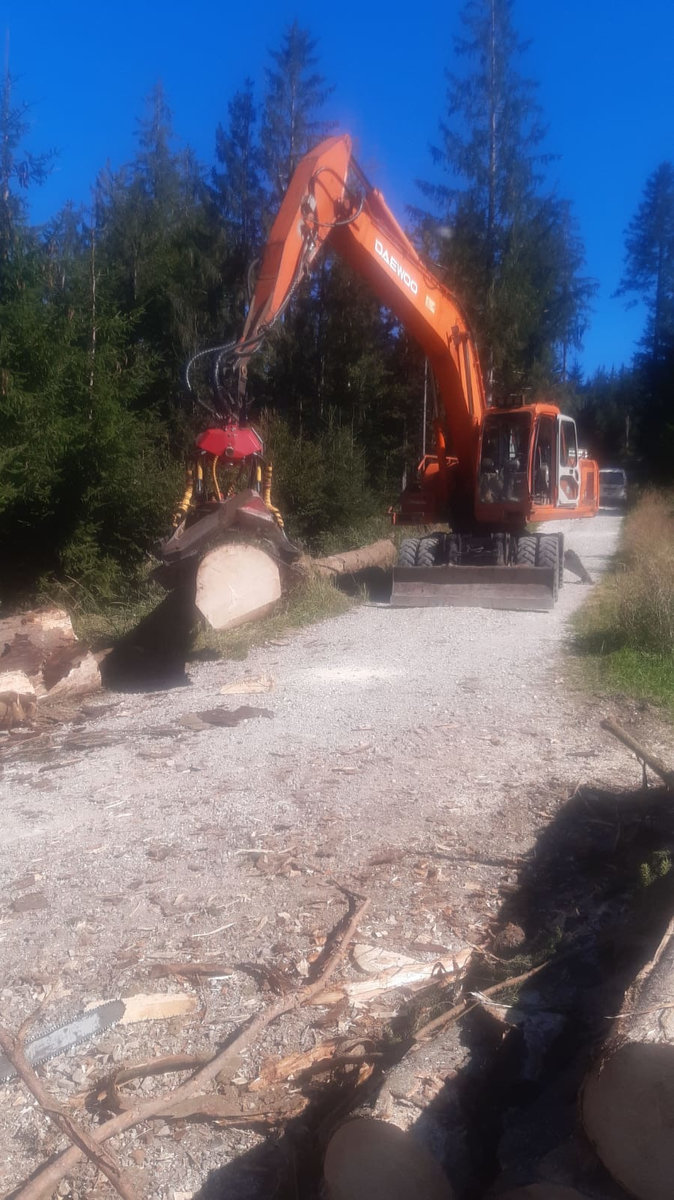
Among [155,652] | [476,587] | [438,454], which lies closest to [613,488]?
[438,454]

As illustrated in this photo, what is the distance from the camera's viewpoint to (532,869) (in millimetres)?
4461

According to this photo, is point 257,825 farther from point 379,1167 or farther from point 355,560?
point 355,560

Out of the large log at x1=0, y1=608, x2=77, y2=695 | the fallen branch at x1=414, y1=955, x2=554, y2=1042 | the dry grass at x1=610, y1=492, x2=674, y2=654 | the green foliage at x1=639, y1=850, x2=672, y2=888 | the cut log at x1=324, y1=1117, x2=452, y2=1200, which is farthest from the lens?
the dry grass at x1=610, y1=492, x2=674, y2=654

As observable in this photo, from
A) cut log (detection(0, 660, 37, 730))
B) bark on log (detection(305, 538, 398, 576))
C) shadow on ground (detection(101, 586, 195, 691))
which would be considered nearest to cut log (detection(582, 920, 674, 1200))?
cut log (detection(0, 660, 37, 730))

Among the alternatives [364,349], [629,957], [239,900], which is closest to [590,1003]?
[629,957]

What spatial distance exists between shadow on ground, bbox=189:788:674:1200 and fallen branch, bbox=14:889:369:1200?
278 millimetres

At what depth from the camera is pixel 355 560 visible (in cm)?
1476

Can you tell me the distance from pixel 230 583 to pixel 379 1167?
17.2 feet

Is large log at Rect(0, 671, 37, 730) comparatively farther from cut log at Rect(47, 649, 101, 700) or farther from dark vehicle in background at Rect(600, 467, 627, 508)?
dark vehicle in background at Rect(600, 467, 627, 508)

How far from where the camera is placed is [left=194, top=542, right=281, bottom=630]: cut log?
23.4ft

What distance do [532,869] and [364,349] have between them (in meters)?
21.2

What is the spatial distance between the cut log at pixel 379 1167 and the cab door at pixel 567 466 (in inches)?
445

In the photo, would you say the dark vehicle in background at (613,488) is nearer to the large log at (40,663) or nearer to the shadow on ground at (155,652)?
the shadow on ground at (155,652)

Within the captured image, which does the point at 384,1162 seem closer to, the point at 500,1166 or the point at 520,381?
the point at 500,1166
